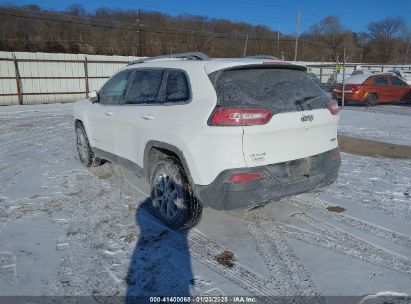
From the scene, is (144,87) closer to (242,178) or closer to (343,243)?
(242,178)

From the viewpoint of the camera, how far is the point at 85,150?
5.67 meters

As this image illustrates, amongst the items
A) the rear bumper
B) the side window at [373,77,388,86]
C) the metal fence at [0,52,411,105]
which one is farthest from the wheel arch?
the side window at [373,77,388,86]

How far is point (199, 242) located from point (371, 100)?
14093 mm

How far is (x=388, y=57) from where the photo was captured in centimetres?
5656

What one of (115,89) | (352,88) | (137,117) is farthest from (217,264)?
(352,88)

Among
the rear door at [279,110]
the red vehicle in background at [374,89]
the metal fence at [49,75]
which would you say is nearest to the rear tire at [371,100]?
the red vehicle in background at [374,89]

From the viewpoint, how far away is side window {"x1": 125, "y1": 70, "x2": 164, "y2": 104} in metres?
3.77

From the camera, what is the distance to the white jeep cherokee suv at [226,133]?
9.70ft

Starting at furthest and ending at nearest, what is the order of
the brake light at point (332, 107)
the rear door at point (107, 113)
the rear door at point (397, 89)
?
the rear door at point (397, 89), the rear door at point (107, 113), the brake light at point (332, 107)

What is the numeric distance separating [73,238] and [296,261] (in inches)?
86.0

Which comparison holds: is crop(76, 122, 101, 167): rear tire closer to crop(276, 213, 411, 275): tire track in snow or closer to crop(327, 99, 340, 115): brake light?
crop(276, 213, 411, 275): tire track in snow

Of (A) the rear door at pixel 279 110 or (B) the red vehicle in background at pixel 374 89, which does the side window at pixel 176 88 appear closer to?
(A) the rear door at pixel 279 110

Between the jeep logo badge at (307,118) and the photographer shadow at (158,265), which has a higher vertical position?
the jeep logo badge at (307,118)

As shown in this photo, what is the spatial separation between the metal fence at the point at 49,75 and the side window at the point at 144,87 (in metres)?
13.3
